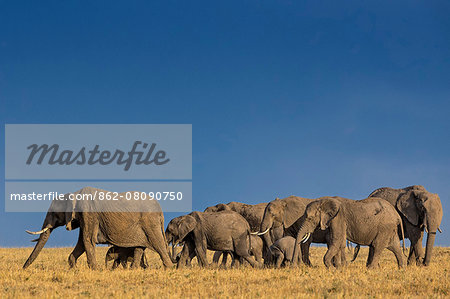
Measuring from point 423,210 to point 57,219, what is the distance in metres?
15.2

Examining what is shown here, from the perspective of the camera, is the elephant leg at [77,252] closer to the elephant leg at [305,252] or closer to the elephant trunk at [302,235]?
the elephant trunk at [302,235]

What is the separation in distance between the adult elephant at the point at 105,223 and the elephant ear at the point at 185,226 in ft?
2.58

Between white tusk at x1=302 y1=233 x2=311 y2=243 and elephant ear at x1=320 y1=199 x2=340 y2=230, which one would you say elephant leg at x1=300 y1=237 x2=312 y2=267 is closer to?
white tusk at x1=302 y1=233 x2=311 y2=243

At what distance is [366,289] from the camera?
14031mm

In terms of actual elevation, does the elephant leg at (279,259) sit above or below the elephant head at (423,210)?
below

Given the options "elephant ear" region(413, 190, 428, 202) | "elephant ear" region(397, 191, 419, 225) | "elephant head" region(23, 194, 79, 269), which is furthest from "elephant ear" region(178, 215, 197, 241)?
"elephant ear" region(413, 190, 428, 202)

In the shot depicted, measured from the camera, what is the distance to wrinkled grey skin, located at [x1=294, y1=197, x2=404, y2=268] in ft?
65.7

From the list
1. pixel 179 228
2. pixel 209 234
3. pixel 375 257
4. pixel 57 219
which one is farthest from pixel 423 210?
pixel 57 219

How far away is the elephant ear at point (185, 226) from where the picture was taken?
827 inches

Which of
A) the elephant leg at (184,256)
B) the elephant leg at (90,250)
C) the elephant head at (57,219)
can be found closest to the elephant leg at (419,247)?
the elephant leg at (184,256)

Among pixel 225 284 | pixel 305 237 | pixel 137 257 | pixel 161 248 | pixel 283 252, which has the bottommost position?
pixel 225 284

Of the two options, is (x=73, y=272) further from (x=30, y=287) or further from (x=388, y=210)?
(x=388, y=210)

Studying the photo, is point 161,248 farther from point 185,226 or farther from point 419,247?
point 419,247

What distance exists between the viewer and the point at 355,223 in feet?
67.3
